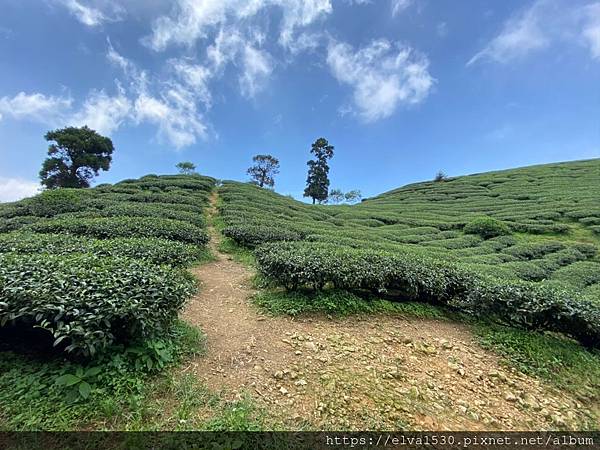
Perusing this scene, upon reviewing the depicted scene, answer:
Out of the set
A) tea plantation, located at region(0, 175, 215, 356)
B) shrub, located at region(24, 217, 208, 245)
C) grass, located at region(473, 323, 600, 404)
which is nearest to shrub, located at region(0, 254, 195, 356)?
tea plantation, located at region(0, 175, 215, 356)

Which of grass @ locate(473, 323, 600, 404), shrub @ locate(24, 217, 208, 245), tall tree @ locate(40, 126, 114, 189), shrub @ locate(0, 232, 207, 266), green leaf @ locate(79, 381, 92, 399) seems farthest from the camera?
tall tree @ locate(40, 126, 114, 189)

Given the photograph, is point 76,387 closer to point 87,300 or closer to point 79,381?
point 79,381

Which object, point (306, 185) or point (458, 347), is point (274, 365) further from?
point (306, 185)

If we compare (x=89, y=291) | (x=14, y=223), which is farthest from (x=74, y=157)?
(x=89, y=291)

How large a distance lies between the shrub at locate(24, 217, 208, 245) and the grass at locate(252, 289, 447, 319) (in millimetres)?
4517

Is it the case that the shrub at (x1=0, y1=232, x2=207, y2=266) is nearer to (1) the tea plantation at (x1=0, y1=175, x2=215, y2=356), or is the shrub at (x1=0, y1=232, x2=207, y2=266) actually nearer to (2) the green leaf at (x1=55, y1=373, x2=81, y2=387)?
(1) the tea plantation at (x1=0, y1=175, x2=215, y2=356)

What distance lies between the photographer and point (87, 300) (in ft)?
11.0

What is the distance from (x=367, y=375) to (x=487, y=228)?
16283 millimetres

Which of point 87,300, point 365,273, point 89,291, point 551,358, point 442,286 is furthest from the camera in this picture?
point 442,286

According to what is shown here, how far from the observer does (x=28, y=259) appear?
4.58 meters

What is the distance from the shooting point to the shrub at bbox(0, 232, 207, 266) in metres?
6.54

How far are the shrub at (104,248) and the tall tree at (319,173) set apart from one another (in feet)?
115

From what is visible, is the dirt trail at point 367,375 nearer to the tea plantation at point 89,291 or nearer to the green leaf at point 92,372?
the tea plantation at point 89,291

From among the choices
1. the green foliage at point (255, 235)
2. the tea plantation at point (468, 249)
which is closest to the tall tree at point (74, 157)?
the tea plantation at point (468, 249)
